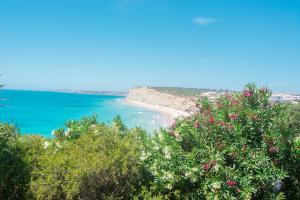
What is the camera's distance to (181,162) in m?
8.80

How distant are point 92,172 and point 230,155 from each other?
366 cm

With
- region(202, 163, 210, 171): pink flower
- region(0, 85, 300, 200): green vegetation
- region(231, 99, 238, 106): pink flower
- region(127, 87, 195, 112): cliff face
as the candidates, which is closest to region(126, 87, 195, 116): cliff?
region(127, 87, 195, 112): cliff face

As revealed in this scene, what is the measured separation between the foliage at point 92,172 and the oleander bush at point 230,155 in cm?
71

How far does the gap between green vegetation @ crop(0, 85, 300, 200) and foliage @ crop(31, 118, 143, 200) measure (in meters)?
0.03

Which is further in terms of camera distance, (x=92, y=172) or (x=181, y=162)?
(x=181, y=162)

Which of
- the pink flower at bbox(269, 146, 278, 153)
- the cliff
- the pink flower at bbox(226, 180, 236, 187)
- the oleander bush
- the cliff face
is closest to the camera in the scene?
the pink flower at bbox(226, 180, 236, 187)

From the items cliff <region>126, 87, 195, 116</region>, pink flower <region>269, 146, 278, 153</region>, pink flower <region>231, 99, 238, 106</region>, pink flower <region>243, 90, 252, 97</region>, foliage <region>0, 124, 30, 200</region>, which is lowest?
cliff <region>126, 87, 195, 116</region>

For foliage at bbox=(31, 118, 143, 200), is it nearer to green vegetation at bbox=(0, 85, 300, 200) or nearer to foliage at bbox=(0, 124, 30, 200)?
green vegetation at bbox=(0, 85, 300, 200)

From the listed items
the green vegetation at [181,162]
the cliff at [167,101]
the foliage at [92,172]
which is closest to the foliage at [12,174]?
the green vegetation at [181,162]

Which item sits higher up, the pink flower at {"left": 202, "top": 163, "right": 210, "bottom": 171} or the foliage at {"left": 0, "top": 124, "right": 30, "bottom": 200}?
the pink flower at {"left": 202, "top": 163, "right": 210, "bottom": 171}

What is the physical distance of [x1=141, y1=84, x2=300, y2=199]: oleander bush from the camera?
8023 mm

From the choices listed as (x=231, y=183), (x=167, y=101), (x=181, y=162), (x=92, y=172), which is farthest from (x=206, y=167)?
(x=167, y=101)

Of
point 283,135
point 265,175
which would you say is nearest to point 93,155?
point 265,175

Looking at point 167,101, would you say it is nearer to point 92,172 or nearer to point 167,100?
point 167,100
